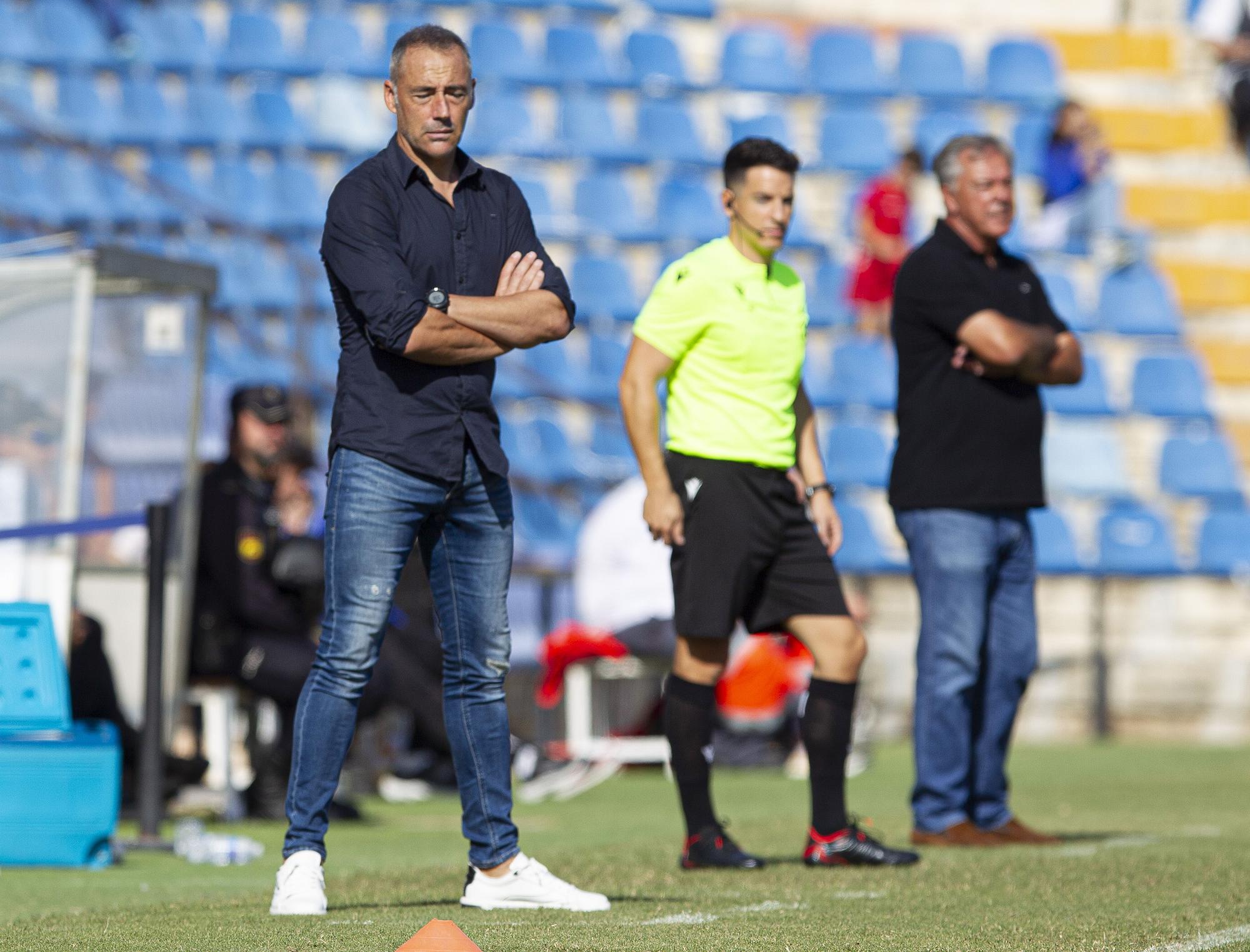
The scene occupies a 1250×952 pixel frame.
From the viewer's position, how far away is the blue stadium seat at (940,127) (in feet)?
48.9

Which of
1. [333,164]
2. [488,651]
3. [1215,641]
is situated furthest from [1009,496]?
[333,164]

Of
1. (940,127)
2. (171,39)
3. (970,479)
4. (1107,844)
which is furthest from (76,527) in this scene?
(940,127)

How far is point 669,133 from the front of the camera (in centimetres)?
1473

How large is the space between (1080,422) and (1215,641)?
6.09ft

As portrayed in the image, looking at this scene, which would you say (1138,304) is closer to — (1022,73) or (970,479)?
(1022,73)

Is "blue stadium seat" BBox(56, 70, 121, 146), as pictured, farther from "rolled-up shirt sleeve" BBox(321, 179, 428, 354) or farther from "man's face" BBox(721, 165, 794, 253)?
"rolled-up shirt sleeve" BBox(321, 179, 428, 354)

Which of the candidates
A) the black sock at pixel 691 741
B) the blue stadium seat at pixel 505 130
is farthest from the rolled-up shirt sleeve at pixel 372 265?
the blue stadium seat at pixel 505 130

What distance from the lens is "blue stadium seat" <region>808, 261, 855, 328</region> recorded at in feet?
44.1

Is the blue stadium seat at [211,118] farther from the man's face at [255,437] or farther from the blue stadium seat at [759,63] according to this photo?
the man's face at [255,437]

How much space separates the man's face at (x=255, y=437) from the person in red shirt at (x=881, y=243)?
6375 mm

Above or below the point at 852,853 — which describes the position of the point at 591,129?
above

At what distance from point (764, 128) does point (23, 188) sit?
5333 millimetres

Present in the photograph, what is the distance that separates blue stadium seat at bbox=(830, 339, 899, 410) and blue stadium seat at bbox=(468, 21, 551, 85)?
133 inches

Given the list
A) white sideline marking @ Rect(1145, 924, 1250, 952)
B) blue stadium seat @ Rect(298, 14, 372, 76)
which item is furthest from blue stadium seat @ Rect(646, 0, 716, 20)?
white sideline marking @ Rect(1145, 924, 1250, 952)
